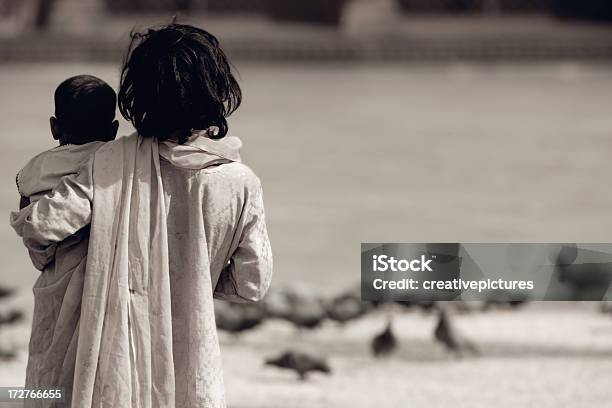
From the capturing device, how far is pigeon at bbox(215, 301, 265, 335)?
4.16 meters

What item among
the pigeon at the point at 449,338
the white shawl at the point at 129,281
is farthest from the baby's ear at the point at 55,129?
the pigeon at the point at 449,338

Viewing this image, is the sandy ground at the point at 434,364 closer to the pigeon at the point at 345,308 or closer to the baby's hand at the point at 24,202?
the pigeon at the point at 345,308

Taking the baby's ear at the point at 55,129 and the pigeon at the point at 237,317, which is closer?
the baby's ear at the point at 55,129

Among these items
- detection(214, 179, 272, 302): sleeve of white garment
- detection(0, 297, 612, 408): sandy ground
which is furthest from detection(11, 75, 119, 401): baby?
detection(0, 297, 612, 408): sandy ground

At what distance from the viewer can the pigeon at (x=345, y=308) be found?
436 centimetres

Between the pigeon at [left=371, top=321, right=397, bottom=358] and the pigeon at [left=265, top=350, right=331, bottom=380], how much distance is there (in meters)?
0.30

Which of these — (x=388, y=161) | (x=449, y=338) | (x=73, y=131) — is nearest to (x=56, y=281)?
(x=73, y=131)

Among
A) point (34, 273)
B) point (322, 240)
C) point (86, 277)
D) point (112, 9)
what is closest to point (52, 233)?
point (86, 277)

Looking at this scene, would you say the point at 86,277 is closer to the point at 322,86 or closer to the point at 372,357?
the point at 372,357

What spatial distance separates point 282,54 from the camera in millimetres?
11516

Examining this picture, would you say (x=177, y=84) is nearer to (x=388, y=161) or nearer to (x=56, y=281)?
(x=56, y=281)

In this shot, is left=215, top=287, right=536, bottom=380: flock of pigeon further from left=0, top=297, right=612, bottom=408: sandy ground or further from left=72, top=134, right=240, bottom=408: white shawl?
left=72, top=134, right=240, bottom=408: white shawl

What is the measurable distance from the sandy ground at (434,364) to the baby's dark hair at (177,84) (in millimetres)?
1747

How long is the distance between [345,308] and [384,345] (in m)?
0.31
